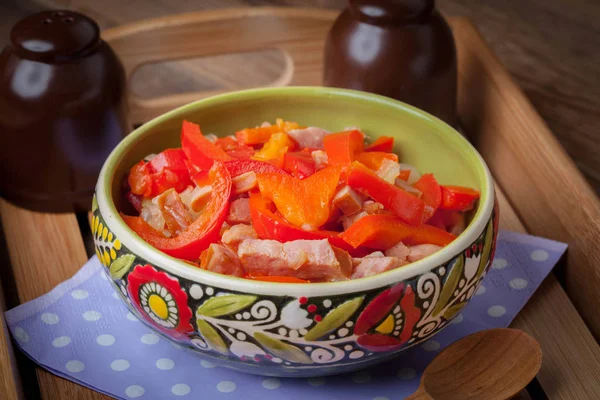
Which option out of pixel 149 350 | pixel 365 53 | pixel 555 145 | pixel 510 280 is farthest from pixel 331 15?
pixel 149 350

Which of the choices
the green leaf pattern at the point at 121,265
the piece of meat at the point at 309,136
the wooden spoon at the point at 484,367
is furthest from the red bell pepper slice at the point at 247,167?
the wooden spoon at the point at 484,367

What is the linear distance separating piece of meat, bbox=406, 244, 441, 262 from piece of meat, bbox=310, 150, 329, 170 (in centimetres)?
21

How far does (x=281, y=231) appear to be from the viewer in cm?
105

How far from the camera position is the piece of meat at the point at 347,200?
3.55ft

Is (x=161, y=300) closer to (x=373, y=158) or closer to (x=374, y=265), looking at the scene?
(x=374, y=265)

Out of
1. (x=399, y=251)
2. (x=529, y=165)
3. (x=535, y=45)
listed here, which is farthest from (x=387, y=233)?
(x=535, y=45)

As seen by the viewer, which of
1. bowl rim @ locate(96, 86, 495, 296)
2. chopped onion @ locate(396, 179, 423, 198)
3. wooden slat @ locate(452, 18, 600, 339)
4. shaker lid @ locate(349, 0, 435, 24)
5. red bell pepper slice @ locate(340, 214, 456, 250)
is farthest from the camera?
shaker lid @ locate(349, 0, 435, 24)

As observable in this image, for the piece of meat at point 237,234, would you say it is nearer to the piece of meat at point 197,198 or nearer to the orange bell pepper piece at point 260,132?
the piece of meat at point 197,198

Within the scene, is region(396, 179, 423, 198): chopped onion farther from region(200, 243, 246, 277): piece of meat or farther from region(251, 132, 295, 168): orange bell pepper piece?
region(200, 243, 246, 277): piece of meat

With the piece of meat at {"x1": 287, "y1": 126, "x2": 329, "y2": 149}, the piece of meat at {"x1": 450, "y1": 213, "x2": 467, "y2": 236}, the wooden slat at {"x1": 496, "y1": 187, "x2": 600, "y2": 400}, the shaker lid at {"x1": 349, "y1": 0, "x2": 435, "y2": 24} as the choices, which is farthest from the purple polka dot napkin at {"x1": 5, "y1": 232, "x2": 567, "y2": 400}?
the shaker lid at {"x1": 349, "y1": 0, "x2": 435, "y2": 24}

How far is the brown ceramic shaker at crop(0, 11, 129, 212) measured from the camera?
1.39m

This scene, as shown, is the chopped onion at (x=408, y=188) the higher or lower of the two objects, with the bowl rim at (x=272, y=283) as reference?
lower

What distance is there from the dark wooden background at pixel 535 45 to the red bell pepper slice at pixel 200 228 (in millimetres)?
915

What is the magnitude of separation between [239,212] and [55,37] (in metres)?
0.54
